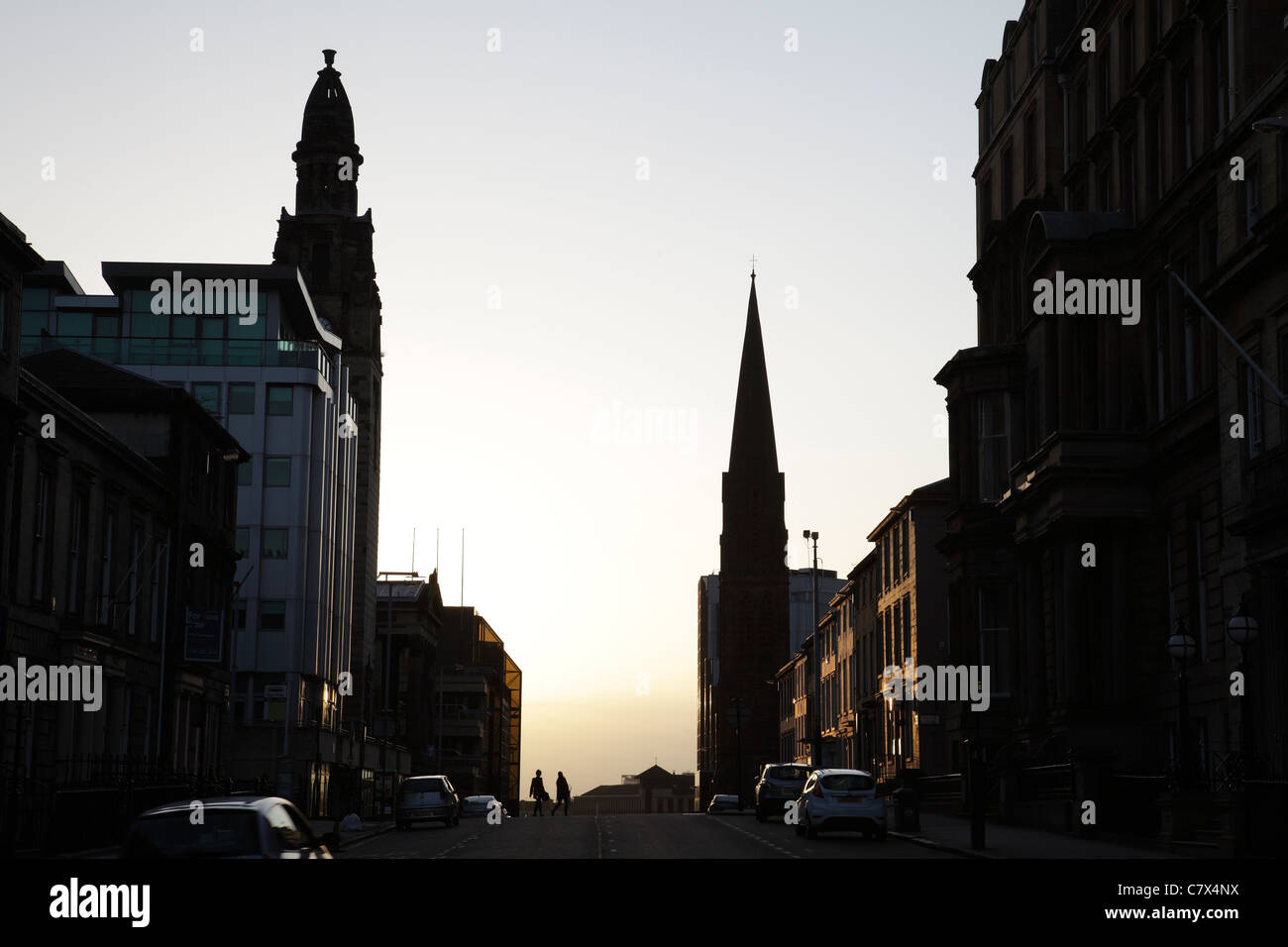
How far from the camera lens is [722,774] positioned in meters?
154

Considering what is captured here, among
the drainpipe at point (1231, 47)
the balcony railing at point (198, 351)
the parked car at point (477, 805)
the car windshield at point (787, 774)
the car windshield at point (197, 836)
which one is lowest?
the parked car at point (477, 805)

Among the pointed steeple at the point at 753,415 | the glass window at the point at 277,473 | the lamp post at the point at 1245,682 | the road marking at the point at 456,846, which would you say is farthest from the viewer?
the pointed steeple at the point at 753,415

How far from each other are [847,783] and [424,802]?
16.3 metres

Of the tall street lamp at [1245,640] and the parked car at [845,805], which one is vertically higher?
the tall street lamp at [1245,640]

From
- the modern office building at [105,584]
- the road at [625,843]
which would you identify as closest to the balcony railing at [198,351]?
the modern office building at [105,584]

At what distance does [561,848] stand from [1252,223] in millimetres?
18023

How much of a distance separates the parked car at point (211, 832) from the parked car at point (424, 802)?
32766 millimetres

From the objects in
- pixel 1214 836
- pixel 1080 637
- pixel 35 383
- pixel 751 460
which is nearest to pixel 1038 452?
pixel 1080 637

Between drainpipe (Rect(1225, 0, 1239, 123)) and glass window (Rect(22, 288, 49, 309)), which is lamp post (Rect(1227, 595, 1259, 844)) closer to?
drainpipe (Rect(1225, 0, 1239, 123))

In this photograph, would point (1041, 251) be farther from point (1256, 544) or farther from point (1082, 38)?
point (1256, 544)

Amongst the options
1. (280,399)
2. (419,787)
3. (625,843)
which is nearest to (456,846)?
(625,843)

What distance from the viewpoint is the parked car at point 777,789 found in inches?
1910

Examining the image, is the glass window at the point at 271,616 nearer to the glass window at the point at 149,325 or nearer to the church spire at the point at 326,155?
the glass window at the point at 149,325

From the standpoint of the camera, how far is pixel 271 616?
247 ft
